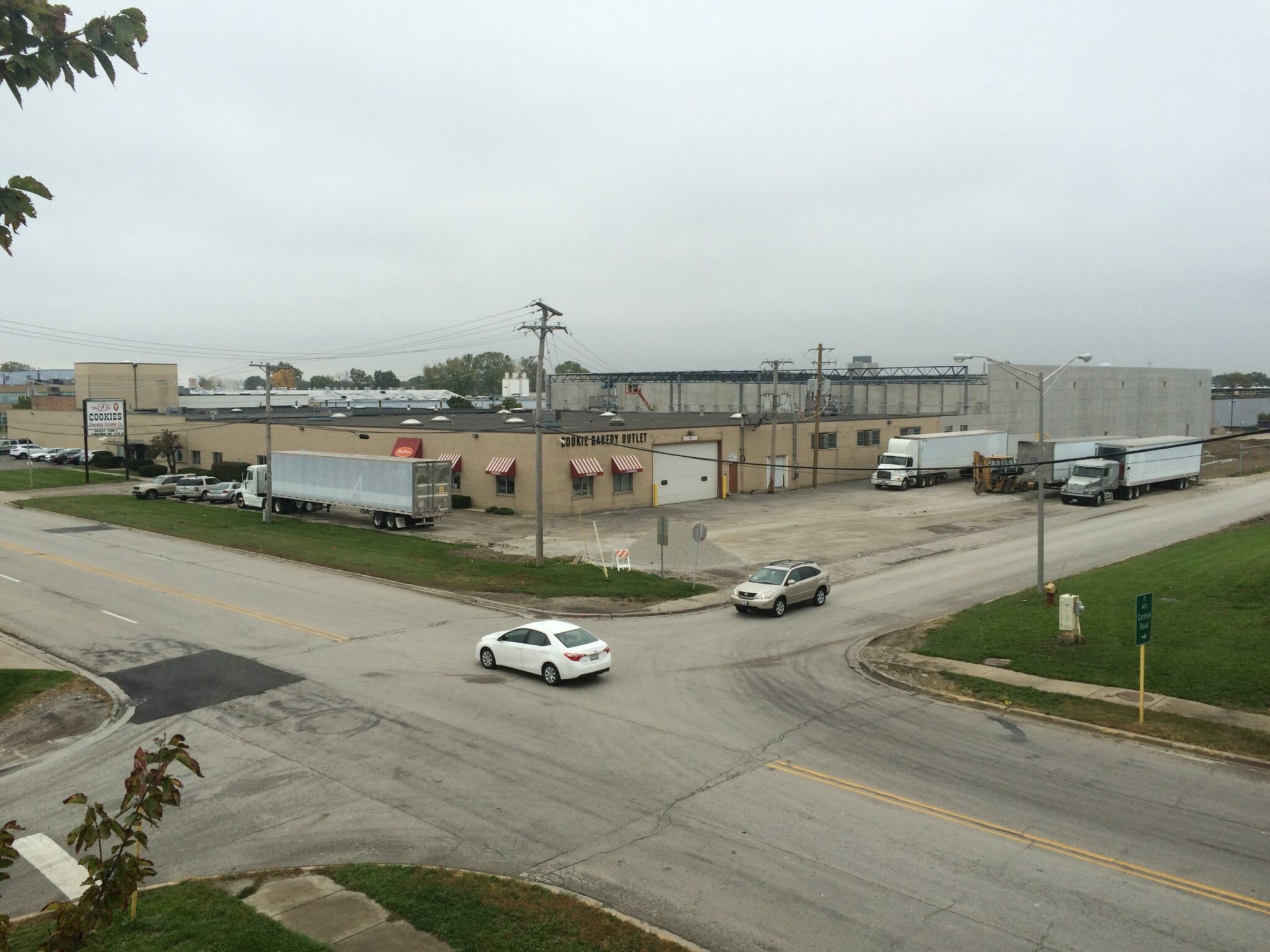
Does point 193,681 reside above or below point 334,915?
below

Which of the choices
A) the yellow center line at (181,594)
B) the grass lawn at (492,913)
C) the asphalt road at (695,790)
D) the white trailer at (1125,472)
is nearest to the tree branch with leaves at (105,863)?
the grass lawn at (492,913)

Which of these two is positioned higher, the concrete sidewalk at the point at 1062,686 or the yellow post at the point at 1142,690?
the yellow post at the point at 1142,690

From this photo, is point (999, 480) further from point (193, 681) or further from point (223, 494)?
point (193, 681)

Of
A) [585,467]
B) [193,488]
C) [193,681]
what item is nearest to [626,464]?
[585,467]

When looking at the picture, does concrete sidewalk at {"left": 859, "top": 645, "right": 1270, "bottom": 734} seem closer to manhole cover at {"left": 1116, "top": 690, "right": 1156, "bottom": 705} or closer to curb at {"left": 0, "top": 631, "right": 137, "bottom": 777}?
manhole cover at {"left": 1116, "top": 690, "right": 1156, "bottom": 705}

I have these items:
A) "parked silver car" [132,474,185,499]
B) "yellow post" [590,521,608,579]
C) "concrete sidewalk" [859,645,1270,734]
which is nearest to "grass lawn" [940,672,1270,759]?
"concrete sidewalk" [859,645,1270,734]

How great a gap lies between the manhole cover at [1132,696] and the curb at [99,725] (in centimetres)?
2069

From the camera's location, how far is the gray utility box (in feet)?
145

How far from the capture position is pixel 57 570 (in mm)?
34344

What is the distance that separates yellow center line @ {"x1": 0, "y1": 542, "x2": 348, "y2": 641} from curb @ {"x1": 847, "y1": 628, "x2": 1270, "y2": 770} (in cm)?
1370

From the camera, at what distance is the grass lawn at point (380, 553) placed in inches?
1261

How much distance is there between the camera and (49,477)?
71.2m

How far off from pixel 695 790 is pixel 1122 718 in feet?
30.8

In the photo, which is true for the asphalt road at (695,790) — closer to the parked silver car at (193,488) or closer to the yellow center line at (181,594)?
the yellow center line at (181,594)
